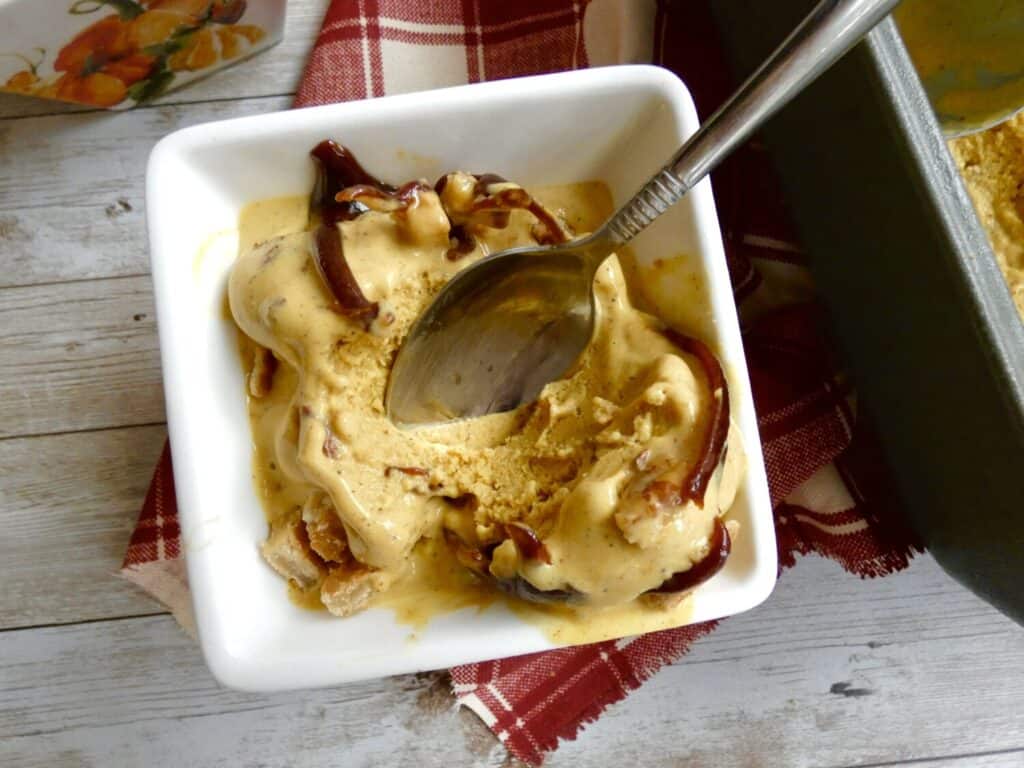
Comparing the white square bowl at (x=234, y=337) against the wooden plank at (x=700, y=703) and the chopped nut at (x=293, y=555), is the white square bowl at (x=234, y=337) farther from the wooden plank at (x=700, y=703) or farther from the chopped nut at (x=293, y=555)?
the wooden plank at (x=700, y=703)

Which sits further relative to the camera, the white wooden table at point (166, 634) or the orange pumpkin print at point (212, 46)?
the white wooden table at point (166, 634)

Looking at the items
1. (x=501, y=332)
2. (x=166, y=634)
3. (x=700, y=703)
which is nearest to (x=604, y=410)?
(x=501, y=332)

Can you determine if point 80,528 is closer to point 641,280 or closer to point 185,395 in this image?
→ point 185,395

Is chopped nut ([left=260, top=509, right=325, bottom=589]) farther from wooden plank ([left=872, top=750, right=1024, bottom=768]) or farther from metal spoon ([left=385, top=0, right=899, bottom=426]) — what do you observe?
wooden plank ([left=872, top=750, right=1024, bottom=768])

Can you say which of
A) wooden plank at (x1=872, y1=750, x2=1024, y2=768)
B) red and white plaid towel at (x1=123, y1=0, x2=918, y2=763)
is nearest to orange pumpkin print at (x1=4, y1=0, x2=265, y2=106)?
red and white plaid towel at (x1=123, y1=0, x2=918, y2=763)

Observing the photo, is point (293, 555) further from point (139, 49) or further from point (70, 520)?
point (139, 49)

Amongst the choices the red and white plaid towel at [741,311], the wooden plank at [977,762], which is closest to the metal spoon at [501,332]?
the red and white plaid towel at [741,311]
